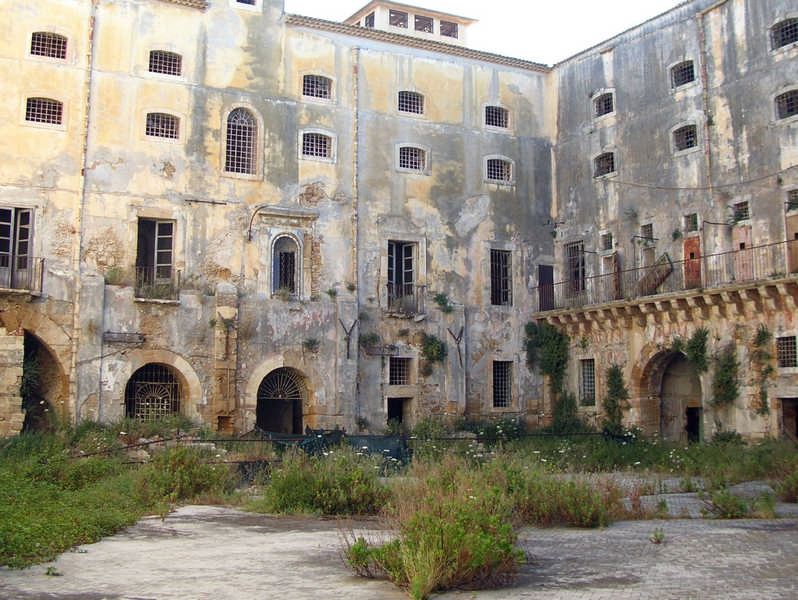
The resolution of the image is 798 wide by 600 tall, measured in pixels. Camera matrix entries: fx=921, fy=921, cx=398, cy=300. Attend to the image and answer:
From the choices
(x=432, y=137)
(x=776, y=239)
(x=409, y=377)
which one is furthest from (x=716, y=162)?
(x=409, y=377)

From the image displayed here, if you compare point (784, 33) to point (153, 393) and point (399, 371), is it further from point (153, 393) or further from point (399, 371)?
point (153, 393)

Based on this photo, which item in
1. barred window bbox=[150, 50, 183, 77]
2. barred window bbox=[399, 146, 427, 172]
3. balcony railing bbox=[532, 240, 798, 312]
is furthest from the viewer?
barred window bbox=[399, 146, 427, 172]

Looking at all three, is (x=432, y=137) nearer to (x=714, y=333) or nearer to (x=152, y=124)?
(x=152, y=124)

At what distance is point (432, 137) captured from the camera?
30.2 meters

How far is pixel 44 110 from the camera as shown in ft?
83.0

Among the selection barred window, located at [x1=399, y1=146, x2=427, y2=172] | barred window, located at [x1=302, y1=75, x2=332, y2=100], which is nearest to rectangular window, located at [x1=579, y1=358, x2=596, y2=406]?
barred window, located at [x1=399, y1=146, x2=427, y2=172]

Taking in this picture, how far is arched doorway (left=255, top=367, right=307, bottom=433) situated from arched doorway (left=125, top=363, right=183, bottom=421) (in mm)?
2478

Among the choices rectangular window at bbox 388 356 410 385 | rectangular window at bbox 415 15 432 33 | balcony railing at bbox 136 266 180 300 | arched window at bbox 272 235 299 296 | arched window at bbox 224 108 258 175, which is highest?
rectangular window at bbox 415 15 432 33

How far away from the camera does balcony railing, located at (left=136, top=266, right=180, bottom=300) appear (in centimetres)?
2561

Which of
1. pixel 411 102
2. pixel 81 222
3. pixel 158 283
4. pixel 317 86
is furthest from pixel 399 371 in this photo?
pixel 81 222

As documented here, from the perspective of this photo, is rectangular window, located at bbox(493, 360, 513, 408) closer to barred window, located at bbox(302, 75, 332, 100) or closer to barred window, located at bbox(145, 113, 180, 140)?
barred window, located at bbox(302, 75, 332, 100)

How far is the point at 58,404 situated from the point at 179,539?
1418 centimetres

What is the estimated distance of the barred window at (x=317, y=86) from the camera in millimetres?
28594

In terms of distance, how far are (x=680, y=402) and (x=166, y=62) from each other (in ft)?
60.1
